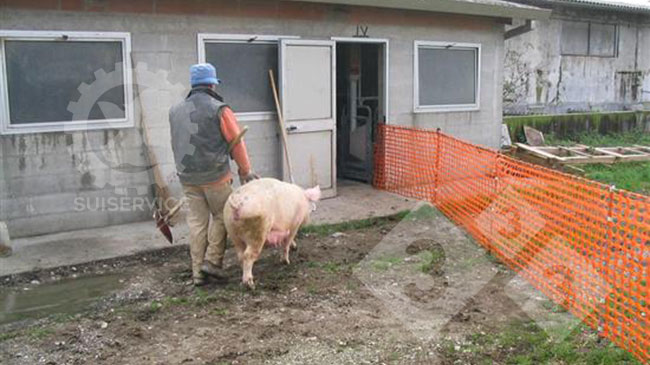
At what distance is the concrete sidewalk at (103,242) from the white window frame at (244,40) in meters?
1.43

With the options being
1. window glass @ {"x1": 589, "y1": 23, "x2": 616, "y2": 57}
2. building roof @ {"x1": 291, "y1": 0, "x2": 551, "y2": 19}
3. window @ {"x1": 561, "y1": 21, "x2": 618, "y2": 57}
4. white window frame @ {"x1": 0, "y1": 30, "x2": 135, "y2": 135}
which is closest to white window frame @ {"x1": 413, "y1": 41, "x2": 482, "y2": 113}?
building roof @ {"x1": 291, "y1": 0, "x2": 551, "y2": 19}

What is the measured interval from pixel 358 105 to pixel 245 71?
8.58 feet

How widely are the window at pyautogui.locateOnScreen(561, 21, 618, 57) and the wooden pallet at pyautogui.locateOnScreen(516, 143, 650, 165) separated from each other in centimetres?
757

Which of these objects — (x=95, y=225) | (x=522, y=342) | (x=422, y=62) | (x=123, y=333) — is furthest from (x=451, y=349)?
(x=422, y=62)

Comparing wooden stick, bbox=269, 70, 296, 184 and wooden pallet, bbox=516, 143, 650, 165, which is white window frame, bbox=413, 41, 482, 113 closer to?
wooden pallet, bbox=516, 143, 650, 165

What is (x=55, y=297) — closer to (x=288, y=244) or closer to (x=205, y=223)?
(x=205, y=223)

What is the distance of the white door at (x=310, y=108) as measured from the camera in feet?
27.5

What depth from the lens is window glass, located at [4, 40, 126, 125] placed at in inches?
261

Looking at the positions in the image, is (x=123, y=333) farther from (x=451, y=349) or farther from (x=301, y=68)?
(x=301, y=68)

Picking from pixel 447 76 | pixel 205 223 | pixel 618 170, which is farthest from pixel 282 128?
pixel 618 170

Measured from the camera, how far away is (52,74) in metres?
6.82

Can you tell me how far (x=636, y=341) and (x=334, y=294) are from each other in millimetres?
2251

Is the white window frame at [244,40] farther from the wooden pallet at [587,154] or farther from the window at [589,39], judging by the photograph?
the window at [589,39]

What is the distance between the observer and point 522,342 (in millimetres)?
4270
